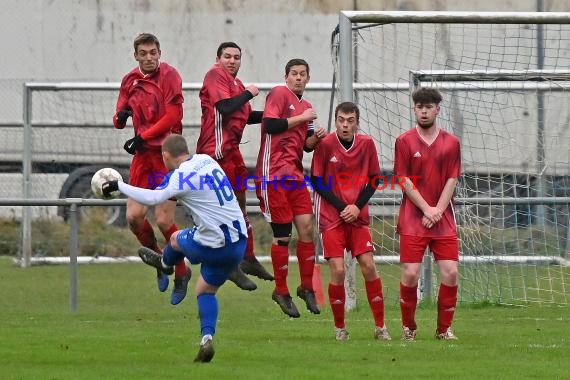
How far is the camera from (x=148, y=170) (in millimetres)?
13695

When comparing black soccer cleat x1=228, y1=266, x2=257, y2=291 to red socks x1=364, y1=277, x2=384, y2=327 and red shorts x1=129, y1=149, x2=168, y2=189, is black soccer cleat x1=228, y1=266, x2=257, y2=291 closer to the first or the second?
red shorts x1=129, y1=149, x2=168, y2=189

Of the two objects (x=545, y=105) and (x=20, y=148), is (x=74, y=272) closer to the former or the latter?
(x=545, y=105)

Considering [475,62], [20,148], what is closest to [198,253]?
[475,62]

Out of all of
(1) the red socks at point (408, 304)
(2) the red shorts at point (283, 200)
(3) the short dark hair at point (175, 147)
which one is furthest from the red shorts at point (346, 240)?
(3) the short dark hair at point (175, 147)

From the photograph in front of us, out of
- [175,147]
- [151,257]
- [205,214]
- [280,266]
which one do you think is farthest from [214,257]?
[280,266]

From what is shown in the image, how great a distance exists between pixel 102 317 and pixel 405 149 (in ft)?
13.8

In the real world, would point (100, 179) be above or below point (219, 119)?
below

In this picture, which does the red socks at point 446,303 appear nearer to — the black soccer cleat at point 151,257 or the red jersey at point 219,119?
the black soccer cleat at point 151,257

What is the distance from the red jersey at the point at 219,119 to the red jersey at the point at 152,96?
0.31 m

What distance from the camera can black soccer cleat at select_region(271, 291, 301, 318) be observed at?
42.7ft

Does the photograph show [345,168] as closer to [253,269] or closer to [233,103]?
[233,103]

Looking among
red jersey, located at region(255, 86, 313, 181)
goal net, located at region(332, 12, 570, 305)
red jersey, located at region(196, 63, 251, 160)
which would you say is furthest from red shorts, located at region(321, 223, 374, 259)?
goal net, located at region(332, 12, 570, 305)

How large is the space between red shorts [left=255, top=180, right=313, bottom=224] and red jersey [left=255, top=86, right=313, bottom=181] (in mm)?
77

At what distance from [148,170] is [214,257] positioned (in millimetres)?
3157
